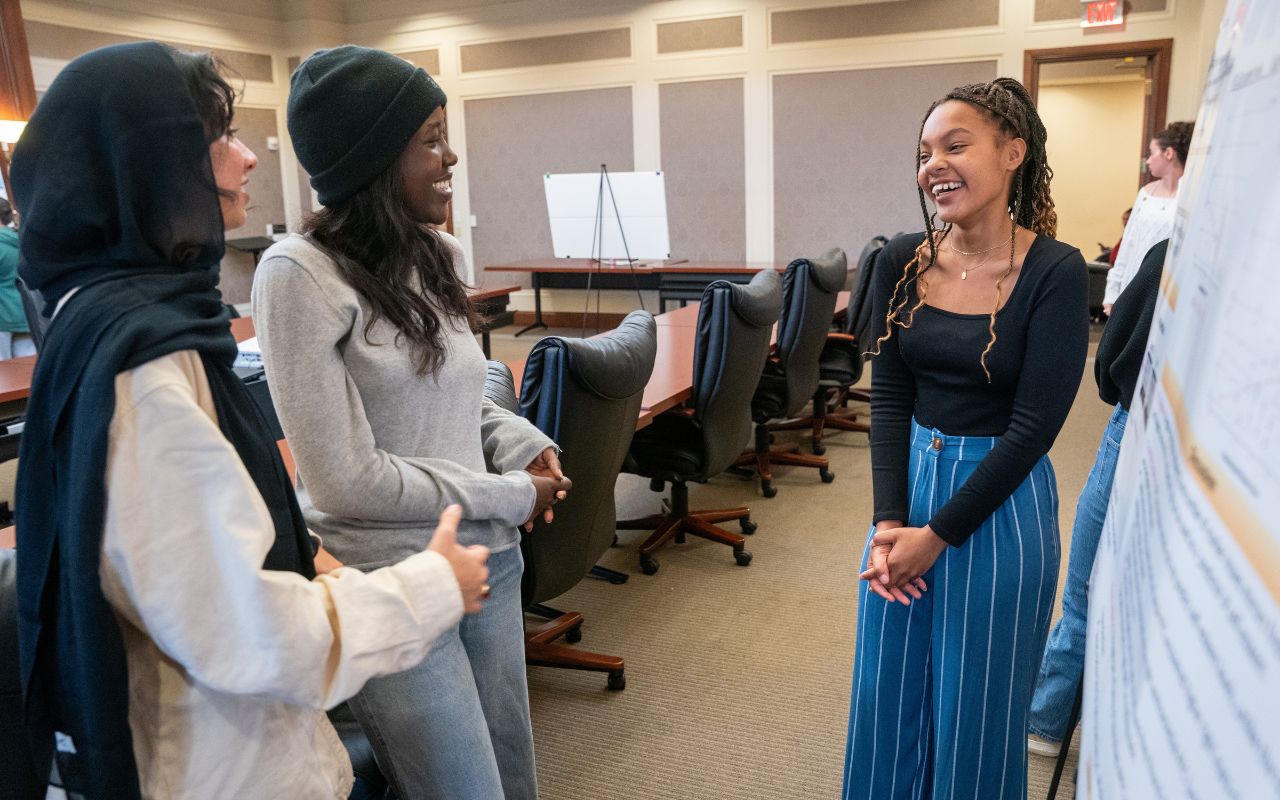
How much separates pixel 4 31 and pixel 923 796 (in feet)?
25.1

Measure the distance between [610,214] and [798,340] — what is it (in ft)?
12.4

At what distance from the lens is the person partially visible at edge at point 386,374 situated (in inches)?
44.5

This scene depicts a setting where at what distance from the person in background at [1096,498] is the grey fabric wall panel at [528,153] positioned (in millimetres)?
7317

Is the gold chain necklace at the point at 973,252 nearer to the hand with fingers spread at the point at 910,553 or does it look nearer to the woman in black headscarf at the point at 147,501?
the hand with fingers spread at the point at 910,553

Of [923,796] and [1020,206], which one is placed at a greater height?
[1020,206]

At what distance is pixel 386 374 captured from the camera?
1.19 m

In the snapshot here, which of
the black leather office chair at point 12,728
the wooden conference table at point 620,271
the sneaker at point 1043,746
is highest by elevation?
the black leather office chair at point 12,728

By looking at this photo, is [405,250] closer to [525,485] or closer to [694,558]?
[525,485]

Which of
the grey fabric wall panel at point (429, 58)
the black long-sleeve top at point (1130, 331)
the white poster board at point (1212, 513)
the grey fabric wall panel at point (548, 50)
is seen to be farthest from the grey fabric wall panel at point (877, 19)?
the white poster board at point (1212, 513)

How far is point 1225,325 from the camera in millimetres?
330

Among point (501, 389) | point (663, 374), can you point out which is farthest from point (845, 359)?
point (501, 389)

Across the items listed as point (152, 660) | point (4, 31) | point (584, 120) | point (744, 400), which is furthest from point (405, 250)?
point (584, 120)

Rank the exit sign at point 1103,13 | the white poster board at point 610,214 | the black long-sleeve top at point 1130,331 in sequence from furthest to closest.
Answer: the white poster board at point 610,214 → the exit sign at point 1103,13 → the black long-sleeve top at point 1130,331

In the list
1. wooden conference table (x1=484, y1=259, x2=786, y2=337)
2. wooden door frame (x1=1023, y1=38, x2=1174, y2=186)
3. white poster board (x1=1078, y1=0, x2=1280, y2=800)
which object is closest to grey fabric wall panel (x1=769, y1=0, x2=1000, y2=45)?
wooden door frame (x1=1023, y1=38, x2=1174, y2=186)
